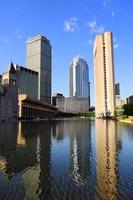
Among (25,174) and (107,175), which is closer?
(107,175)

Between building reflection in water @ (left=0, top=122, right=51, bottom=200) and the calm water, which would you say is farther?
building reflection in water @ (left=0, top=122, right=51, bottom=200)

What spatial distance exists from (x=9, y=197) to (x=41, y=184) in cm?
470

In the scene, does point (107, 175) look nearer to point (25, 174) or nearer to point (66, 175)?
point (66, 175)

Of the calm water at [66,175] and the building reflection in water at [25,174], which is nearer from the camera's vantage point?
the calm water at [66,175]

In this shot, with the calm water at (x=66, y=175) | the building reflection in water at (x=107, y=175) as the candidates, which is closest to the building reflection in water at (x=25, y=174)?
the calm water at (x=66, y=175)

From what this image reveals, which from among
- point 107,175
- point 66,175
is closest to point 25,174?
point 66,175

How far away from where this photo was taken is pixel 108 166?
110 ft

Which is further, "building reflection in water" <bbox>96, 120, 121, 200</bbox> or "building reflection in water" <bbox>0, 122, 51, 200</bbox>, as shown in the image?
"building reflection in water" <bbox>0, 122, 51, 200</bbox>

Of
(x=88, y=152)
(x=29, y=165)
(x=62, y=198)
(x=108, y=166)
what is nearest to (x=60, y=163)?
(x=29, y=165)

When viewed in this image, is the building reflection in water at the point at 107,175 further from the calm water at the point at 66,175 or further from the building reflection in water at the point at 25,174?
the building reflection in water at the point at 25,174

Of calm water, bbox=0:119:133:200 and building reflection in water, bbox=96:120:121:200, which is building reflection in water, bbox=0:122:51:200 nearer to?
calm water, bbox=0:119:133:200

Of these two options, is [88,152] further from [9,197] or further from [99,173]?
[9,197]

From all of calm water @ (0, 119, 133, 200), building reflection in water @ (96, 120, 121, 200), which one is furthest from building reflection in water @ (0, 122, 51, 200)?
building reflection in water @ (96, 120, 121, 200)

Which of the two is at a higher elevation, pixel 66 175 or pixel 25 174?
pixel 66 175
